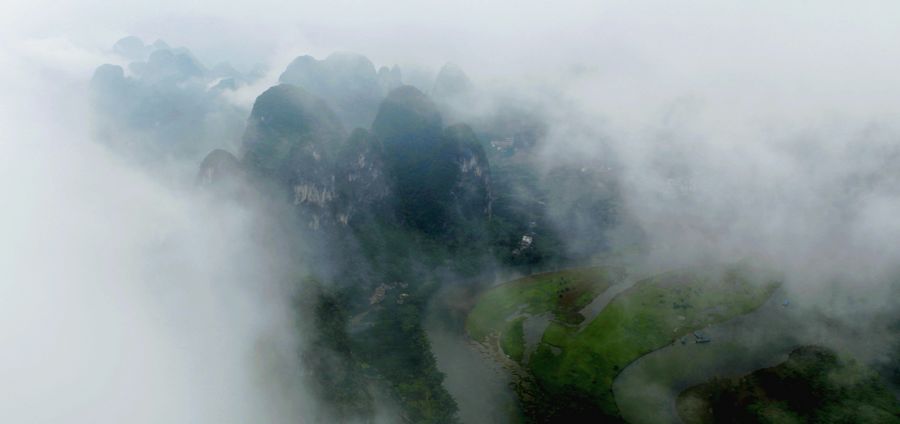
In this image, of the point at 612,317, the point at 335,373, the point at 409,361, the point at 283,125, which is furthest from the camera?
the point at 283,125

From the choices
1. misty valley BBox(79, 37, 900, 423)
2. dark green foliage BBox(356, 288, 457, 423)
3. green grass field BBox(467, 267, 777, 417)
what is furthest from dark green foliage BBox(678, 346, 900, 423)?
dark green foliage BBox(356, 288, 457, 423)

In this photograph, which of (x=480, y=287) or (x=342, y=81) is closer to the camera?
(x=480, y=287)

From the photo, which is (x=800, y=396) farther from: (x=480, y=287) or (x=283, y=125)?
(x=283, y=125)

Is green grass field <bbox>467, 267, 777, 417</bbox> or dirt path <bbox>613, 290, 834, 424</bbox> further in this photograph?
green grass field <bbox>467, 267, 777, 417</bbox>

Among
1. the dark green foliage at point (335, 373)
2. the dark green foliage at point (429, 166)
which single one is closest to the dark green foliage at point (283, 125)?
the dark green foliage at point (429, 166)

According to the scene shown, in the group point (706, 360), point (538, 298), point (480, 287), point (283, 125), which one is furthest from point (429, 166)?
point (706, 360)

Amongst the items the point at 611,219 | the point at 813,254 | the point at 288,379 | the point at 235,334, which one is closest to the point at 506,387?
the point at 288,379

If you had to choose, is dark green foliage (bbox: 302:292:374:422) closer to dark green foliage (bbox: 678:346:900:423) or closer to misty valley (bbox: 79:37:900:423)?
misty valley (bbox: 79:37:900:423)

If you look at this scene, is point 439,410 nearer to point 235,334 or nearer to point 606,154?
point 235,334

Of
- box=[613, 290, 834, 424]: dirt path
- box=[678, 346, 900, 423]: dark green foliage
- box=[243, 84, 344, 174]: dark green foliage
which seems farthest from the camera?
box=[243, 84, 344, 174]: dark green foliage
